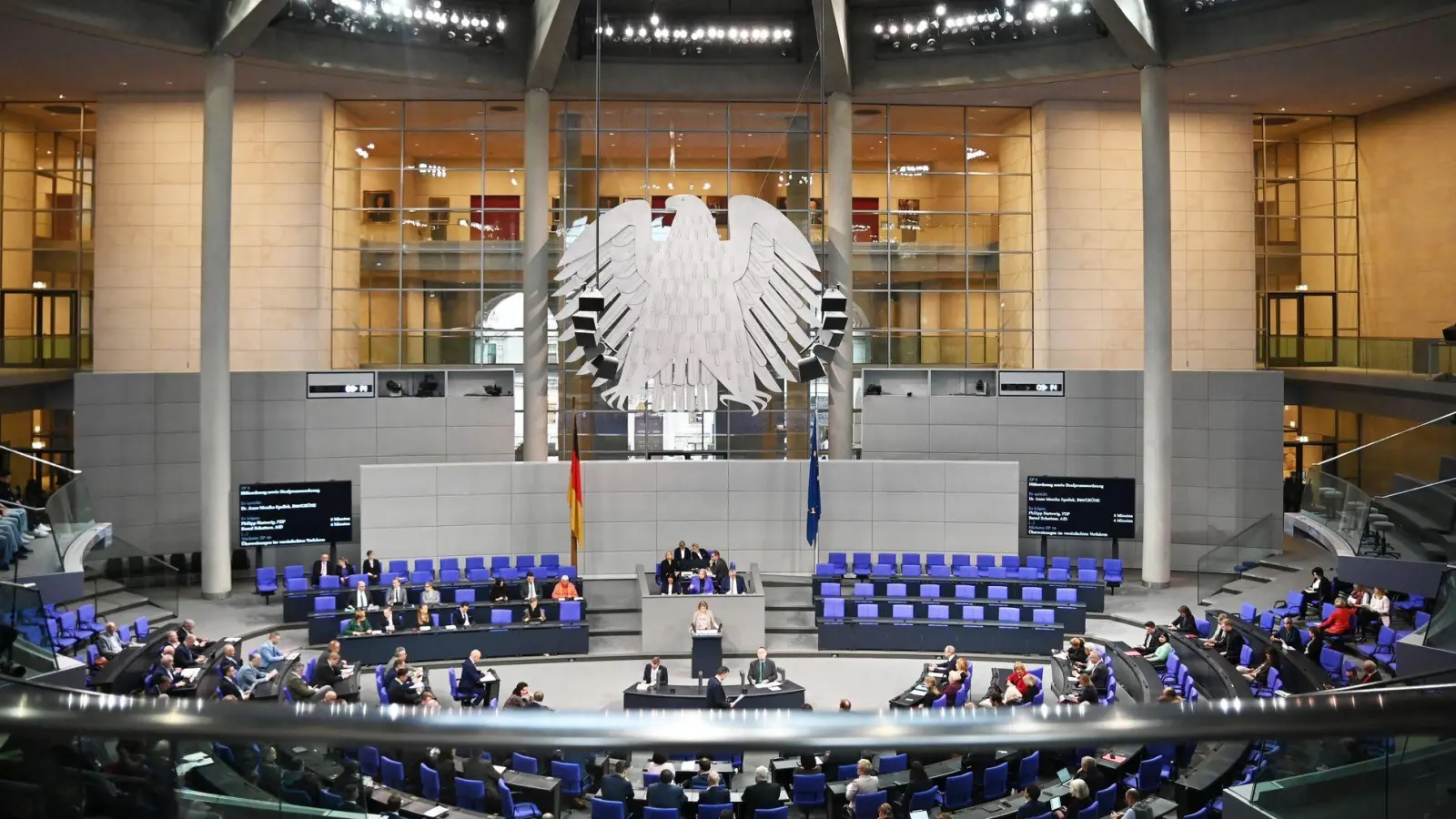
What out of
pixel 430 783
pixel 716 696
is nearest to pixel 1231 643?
pixel 716 696

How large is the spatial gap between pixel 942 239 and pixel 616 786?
915 inches

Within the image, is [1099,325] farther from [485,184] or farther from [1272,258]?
[485,184]

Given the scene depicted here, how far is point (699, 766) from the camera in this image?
3.92 m

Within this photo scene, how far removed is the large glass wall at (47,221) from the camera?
24344 mm

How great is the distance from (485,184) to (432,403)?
5384mm

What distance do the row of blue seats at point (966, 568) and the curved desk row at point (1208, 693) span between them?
455 cm

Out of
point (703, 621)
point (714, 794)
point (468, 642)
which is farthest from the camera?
point (468, 642)

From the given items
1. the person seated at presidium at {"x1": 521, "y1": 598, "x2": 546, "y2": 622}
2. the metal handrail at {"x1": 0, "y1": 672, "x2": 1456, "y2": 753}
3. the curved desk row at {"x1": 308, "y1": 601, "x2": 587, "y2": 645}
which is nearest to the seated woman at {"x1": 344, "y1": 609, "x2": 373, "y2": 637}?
the curved desk row at {"x1": 308, "y1": 601, "x2": 587, "y2": 645}

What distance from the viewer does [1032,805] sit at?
695cm

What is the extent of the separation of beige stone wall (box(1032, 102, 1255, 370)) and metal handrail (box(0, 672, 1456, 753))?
23.9 m

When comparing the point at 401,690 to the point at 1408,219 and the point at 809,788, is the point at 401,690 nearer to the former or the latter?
the point at 809,788

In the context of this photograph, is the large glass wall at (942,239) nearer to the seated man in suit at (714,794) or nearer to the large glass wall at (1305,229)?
the large glass wall at (1305,229)

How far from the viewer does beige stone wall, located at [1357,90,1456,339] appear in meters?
23.8

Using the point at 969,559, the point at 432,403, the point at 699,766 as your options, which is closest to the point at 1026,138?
the point at 969,559
